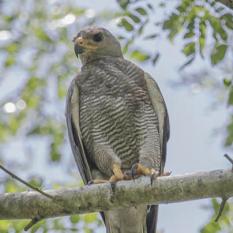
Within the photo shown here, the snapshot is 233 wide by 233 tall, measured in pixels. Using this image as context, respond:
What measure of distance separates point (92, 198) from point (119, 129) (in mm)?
1635

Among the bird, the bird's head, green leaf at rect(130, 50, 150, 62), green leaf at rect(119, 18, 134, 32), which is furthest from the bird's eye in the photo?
green leaf at rect(119, 18, 134, 32)

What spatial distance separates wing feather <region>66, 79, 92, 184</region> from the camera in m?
6.03

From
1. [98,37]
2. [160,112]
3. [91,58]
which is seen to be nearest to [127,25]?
[160,112]

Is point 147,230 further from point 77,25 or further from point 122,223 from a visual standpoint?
point 77,25

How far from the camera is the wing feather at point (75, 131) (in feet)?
19.8

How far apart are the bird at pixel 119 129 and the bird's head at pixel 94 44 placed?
0.45m

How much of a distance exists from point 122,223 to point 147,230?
0.76 feet

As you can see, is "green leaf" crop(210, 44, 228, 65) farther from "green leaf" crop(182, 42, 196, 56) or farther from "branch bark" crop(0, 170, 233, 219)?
"branch bark" crop(0, 170, 233, 219)

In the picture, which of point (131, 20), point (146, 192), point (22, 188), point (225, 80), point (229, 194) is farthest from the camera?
point (22, 188)

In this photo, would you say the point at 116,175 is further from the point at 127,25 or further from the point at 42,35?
the point at 42,35

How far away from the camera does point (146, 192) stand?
4477 millimetres

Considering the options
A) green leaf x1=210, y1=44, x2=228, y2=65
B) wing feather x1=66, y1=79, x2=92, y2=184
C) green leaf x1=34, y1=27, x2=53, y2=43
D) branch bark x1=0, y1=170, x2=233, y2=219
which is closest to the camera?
branch bark x1=0, y1=170, x2=233, y2=219

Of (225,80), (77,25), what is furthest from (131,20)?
(77,25)

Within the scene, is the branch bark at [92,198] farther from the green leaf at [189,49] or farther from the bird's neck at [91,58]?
the bird's neck at [91,58]
